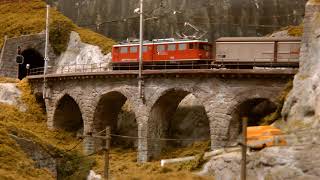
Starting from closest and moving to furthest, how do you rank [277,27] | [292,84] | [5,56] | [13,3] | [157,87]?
[292,84] < [157,87] < [277,27] < [5,56] < [13,3]

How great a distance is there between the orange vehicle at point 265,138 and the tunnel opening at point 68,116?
2281cm

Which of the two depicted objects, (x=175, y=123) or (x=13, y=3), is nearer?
(x=175, y=123)

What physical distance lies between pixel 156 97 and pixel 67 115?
44.6 ft

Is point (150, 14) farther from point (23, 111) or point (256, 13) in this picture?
point (23, 111)

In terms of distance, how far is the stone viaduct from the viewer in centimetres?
3534

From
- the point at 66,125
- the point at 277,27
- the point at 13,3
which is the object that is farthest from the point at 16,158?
the point at 13,3

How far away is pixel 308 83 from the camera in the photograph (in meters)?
30.6

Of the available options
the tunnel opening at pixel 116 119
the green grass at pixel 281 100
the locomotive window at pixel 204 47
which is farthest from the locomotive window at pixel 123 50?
the green grass at pixel 281 100

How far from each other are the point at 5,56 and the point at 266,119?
3442cm

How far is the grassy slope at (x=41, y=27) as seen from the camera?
59519mm

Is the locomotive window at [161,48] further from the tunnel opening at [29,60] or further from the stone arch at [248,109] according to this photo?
the tunnel opening at [29,60]

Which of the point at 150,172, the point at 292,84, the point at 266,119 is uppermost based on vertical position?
the point at 292,84

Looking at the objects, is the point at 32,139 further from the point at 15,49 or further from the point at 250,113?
the point at 15,49

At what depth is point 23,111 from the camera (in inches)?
1980
